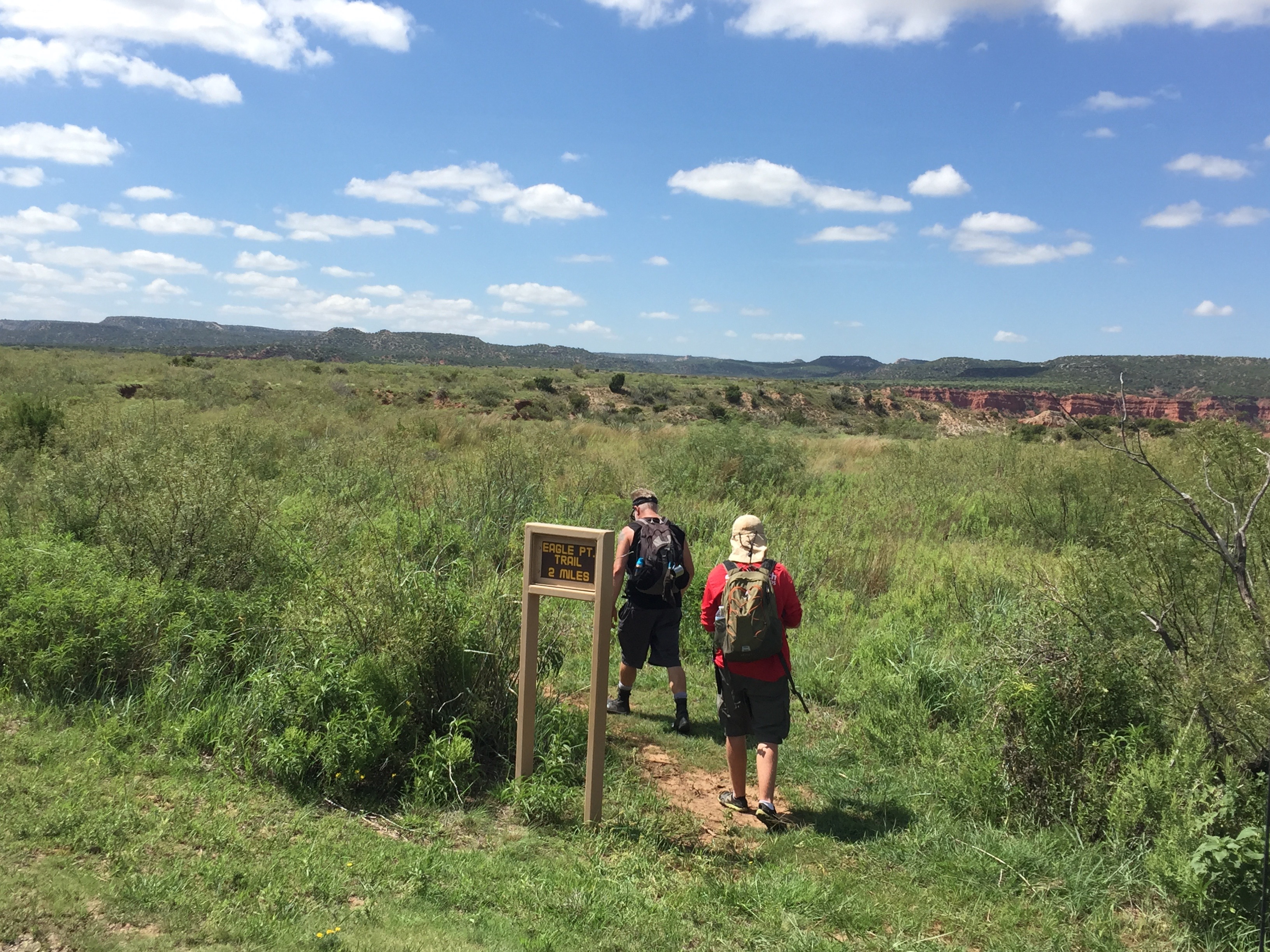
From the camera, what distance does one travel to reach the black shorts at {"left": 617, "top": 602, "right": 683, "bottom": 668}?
595cm

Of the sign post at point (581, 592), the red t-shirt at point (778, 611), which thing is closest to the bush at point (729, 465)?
the red t-shirt at point (778, 611)

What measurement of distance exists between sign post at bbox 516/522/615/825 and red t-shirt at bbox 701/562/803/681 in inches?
27.5

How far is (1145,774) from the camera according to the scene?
4.09 m

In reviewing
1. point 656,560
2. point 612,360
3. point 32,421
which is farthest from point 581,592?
point 612,360

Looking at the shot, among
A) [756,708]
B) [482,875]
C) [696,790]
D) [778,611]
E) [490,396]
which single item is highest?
[490,396]

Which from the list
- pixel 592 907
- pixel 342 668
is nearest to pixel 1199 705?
pixel 592 907

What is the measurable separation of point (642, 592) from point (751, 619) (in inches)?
62.4

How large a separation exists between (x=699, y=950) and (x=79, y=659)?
14.5ft

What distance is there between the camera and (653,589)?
5.86 m

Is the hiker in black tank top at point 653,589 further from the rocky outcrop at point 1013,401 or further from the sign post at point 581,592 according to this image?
the rocky outcrop at point 1013,401

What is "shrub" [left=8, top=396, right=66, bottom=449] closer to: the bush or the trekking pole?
the bush

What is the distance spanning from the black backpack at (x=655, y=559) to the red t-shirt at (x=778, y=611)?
95 cm

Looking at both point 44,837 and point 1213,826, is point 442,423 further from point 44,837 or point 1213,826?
point 1213,826

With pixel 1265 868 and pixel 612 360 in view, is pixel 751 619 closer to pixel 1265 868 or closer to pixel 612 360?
pixel 1265 868
